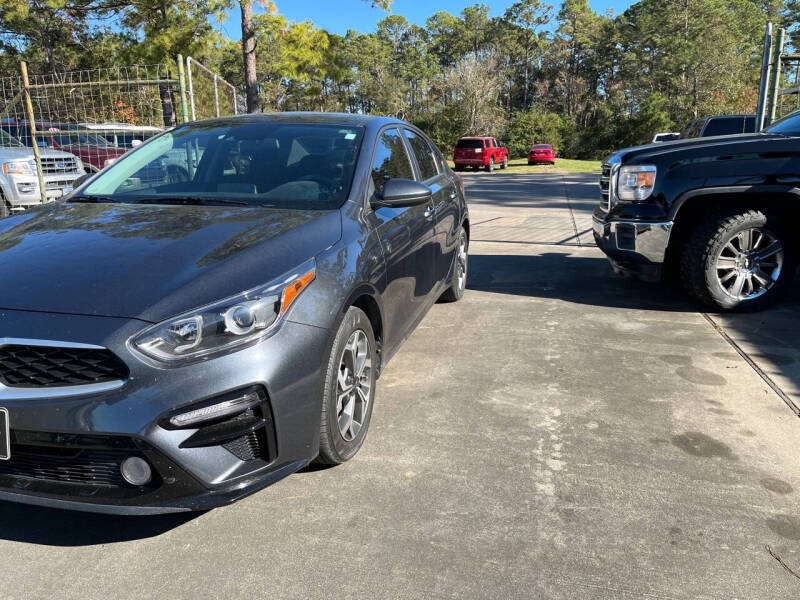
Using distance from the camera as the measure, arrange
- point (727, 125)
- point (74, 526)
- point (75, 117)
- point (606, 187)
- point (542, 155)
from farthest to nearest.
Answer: point (542, 155) → point (727, 125) → point (75, 117) → point (606, 187) → point (74, 526)

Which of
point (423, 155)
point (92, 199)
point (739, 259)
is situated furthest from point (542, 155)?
point (92, 199)

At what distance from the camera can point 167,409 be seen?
2.14 metres

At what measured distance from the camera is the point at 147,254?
263 centimetres

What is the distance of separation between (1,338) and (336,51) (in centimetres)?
2084

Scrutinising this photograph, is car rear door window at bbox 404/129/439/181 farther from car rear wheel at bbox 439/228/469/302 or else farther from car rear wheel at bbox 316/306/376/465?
car rear wheel at bbox 316/306/376/465

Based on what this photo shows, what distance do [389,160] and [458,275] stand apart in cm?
204

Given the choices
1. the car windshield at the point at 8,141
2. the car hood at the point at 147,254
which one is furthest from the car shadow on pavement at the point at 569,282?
the car windshield at the point at 8,141

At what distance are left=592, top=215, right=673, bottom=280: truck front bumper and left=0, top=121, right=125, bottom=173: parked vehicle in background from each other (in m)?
8.14

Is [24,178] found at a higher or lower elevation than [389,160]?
lower

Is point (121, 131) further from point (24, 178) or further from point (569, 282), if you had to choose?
point (569, 282)

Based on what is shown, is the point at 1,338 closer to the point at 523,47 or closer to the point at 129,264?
the point at 129,264

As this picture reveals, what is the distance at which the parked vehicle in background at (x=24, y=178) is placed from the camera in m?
9.95

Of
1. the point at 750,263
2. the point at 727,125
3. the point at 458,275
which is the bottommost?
the point at 458,275

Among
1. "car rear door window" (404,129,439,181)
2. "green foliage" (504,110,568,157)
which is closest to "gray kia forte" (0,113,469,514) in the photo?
"car rear door window" (404,129,439,181)
